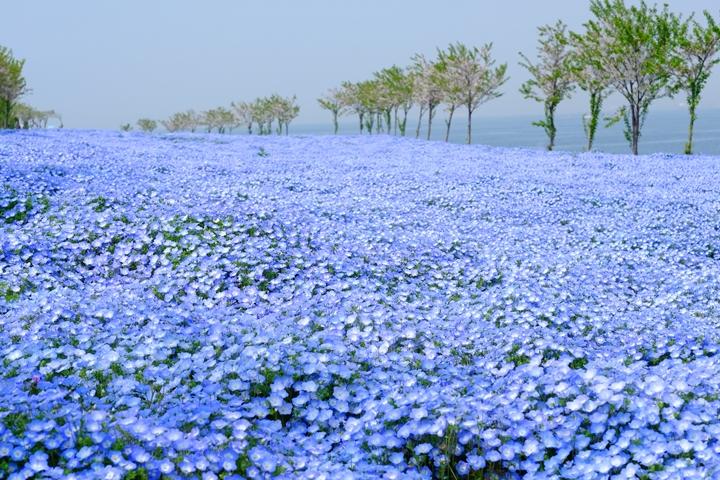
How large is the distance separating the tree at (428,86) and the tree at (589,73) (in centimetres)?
1402

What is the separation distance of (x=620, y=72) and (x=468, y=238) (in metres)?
26.9

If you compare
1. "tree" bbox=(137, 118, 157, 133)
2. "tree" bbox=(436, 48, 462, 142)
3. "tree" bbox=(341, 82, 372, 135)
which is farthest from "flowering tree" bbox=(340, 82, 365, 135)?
"tree" bbox=(137, 118, 157, 133)

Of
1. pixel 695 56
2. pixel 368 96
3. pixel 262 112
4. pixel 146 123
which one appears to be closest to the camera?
pixel 695 56

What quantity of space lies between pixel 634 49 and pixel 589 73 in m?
4.38

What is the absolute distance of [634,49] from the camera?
31.7m

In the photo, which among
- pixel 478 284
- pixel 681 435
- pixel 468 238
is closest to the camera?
pixel 681 435

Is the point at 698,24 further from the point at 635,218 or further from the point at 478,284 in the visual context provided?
the point at 478,284

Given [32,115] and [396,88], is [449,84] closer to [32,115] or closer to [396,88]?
[396,88]

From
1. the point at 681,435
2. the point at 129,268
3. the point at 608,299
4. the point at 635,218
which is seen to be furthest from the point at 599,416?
the point at 635,218

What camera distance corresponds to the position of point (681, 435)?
391 centimetres

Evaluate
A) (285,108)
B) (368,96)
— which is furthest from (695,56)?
(285,108)

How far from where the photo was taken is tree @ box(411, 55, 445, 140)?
51.7 m

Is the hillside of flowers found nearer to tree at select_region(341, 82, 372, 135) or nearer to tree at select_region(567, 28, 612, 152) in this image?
tree at select_region(567, 28, 612, 152)

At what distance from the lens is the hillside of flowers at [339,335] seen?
3781 millimetres
